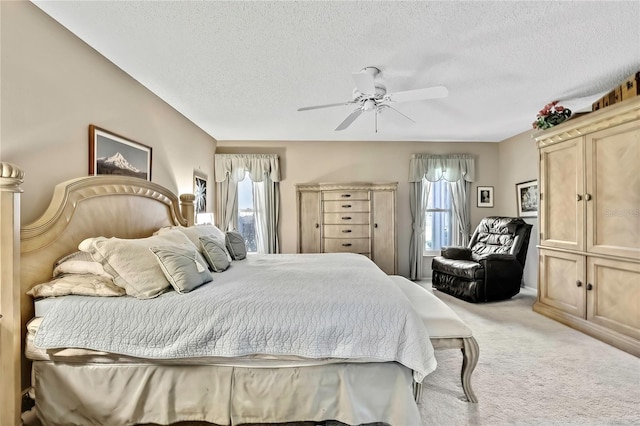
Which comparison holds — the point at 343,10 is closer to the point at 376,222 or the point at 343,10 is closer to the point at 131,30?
the point at 131,30

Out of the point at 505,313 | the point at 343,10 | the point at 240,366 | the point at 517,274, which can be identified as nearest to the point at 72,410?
the point at 240,366

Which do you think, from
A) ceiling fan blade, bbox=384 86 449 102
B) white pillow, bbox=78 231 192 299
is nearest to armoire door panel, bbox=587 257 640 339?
ceiling fan blade, bbox=384 86 449 102

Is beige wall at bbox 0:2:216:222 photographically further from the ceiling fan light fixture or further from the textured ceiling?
the ceiling fan light fixture

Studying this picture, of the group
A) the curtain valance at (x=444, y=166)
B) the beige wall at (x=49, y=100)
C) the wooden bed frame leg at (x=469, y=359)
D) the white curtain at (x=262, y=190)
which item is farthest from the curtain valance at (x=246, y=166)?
the wooden bed frame leg at (x=469, y=359)

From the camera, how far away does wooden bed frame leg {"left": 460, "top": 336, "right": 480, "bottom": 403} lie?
187 cm

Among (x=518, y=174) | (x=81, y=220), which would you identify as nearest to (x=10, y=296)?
(x=81, y=220)

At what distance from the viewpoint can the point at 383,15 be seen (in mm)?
1900

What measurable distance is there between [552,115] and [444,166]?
2127 mm

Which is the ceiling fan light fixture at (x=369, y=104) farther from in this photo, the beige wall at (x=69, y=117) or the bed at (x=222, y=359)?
the beige wall at (x=69, y=117)

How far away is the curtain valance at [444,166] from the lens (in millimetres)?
5422

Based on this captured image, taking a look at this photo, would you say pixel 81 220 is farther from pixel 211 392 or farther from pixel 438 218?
pixel 438 218

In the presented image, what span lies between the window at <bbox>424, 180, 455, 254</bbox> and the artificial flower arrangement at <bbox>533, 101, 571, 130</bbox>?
7.16 ft

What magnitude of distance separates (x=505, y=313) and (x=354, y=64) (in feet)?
11.1

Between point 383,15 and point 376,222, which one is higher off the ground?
point 383,15
